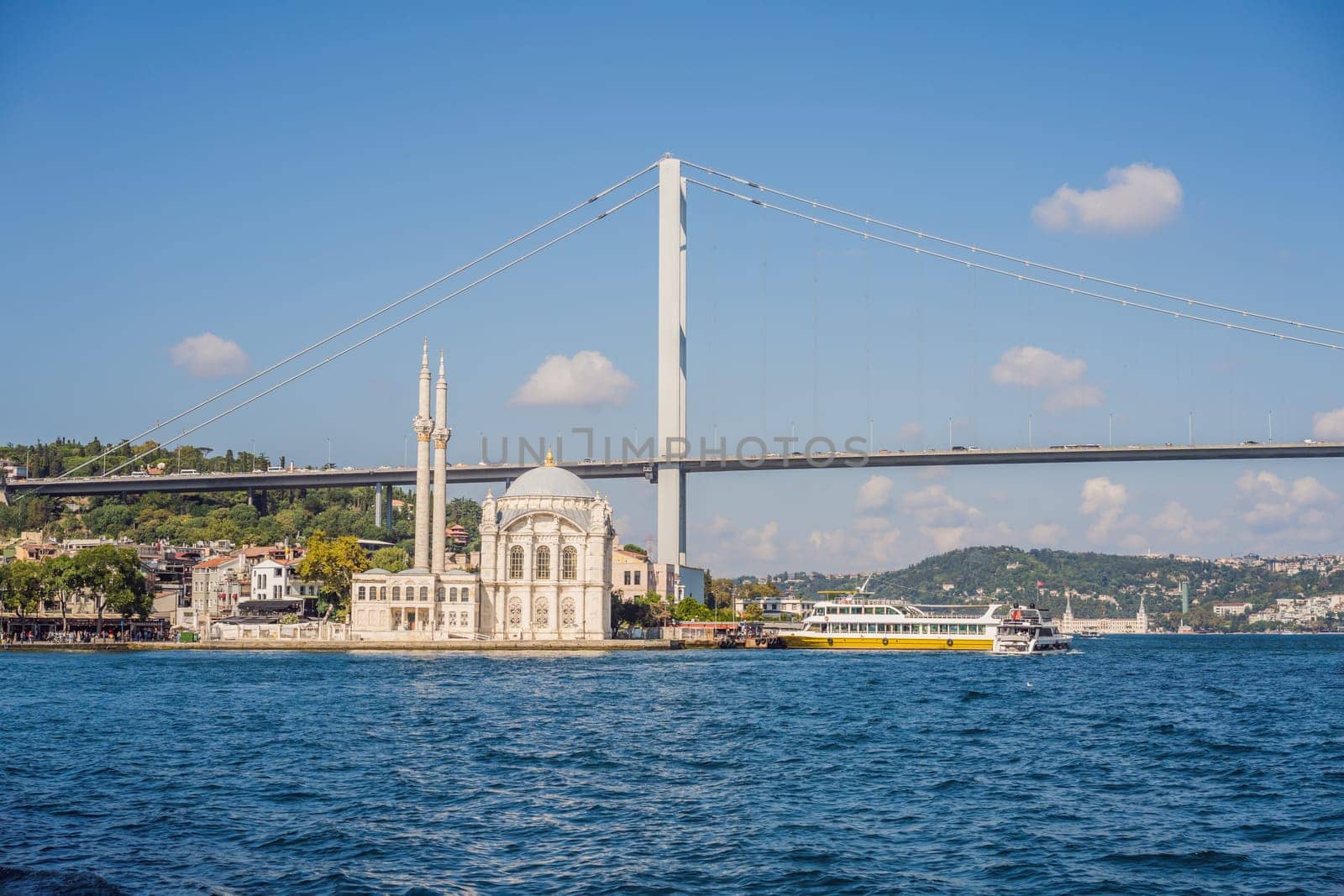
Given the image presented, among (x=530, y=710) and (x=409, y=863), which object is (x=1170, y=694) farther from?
(x=409, y=863)

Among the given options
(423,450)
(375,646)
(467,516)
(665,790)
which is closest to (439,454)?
(423,450)

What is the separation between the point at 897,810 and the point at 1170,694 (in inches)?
876

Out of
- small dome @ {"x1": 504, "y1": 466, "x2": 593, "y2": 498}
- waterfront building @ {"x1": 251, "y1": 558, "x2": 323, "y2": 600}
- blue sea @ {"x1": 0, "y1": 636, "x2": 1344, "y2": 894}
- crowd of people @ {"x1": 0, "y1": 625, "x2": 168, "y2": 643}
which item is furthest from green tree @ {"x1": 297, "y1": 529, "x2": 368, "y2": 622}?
blue sea @ {"x1": 0, "y1": 636, "x2": 1344, "y2": 894}

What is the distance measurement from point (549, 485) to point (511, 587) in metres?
5.43

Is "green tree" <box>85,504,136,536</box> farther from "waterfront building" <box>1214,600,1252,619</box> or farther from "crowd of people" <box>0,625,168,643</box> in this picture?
"waterfront building" <box>1214,600,1252,619</box>

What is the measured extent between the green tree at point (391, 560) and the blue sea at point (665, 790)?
45.3 meters

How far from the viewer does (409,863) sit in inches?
598

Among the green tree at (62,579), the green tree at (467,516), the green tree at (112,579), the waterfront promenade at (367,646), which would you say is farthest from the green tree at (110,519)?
the waterfront promenade at (367,646)

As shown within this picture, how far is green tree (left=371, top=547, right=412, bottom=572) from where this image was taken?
277 feet

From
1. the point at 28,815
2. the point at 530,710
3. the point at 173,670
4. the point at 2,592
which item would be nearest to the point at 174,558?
the point at 2,592

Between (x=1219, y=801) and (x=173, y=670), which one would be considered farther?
(x=173, y=670)

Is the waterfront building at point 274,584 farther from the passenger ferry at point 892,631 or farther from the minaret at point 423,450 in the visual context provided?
the passenger ferry at point 892,631

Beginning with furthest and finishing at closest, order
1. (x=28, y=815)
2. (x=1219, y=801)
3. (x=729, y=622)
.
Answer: (x=729, y=622) < (x=1219, y=801) < (x=28, y=815)

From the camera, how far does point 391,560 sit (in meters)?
86.8
